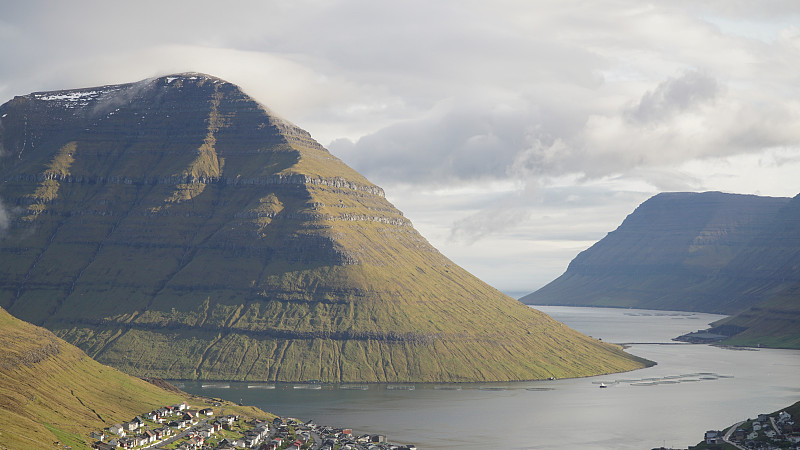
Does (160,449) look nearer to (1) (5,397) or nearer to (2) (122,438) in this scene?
(2) (122,438)

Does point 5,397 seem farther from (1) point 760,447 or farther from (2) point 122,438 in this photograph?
(1) point 760,447

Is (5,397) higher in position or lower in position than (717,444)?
higher

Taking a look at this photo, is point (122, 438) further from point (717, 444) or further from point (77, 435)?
point (717, 444)

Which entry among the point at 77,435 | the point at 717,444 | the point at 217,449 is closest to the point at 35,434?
the point at 77,435

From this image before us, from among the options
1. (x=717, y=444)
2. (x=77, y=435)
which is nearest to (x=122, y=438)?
(x=77, y=435)

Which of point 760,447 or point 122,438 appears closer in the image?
point 760,447

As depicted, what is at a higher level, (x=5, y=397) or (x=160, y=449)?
(x=5, y=397)

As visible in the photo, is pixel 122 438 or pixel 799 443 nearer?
pixel 799 443
